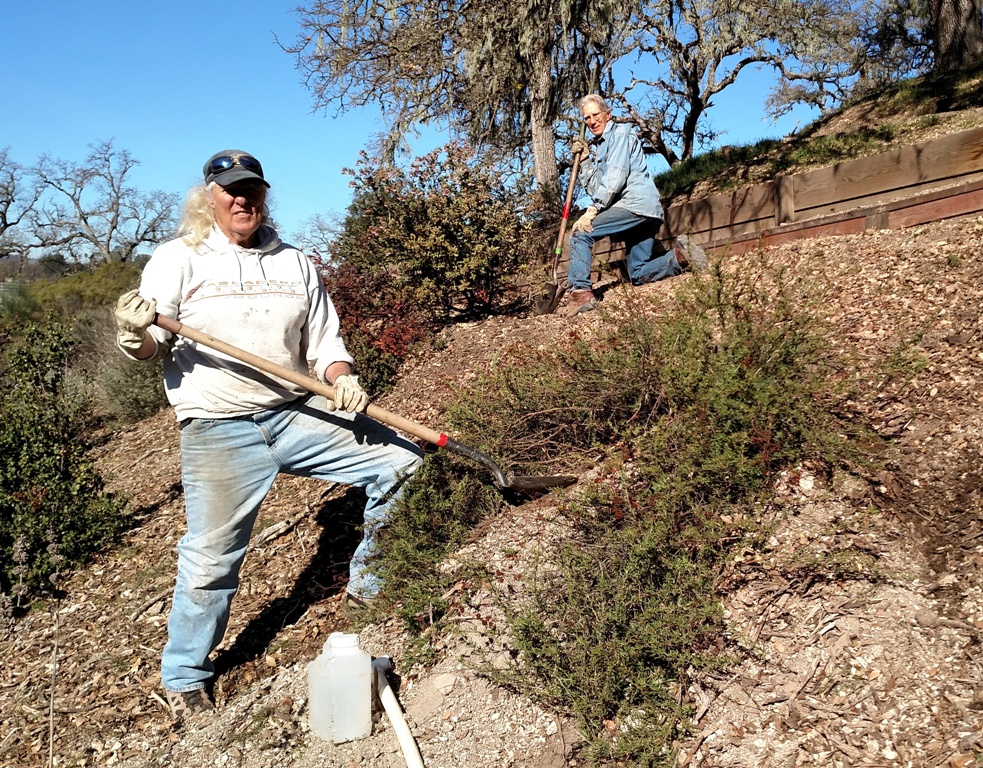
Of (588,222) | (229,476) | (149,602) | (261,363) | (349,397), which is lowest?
(149,602)

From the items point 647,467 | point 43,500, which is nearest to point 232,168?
point 647,467

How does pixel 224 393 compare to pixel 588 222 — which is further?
pixel 588 222

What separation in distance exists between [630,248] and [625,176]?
68cm

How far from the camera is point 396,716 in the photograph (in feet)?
10.3

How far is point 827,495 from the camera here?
138 inches

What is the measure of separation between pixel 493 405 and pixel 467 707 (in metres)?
1.77

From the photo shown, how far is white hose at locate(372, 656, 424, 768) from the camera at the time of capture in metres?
2.97

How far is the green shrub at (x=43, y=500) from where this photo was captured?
203 inches

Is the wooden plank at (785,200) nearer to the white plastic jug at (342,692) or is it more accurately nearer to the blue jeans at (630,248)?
the blue jeans at (630,248)

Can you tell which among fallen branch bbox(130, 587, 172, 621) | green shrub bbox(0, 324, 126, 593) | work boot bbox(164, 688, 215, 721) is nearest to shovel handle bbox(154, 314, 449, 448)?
work boot bbox(164, 688, 215, 721)

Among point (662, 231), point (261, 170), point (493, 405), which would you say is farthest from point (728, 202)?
point (261, 170)

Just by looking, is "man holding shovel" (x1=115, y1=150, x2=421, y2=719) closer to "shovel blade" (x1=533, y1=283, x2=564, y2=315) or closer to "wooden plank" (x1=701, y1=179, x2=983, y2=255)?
"wooden plank" (x1=701, y1=179, x2=983, y2=255)

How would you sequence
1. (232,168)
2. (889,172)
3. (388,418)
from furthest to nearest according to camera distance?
(889,172) → (388,418) → (232,168)

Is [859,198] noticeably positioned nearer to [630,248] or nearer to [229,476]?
[630,248]
